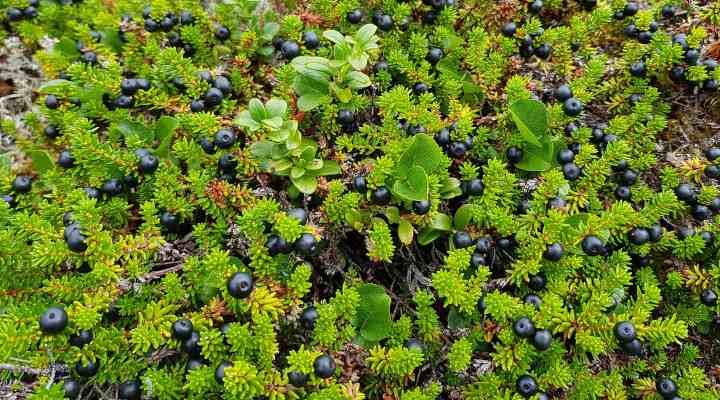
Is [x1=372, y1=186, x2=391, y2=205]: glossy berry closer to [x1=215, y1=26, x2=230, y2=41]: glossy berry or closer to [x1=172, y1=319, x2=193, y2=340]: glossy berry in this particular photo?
[x1=172, y1=319, x2=193, y2=340]: glossy berry

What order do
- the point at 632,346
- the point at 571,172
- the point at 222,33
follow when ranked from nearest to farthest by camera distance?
the point at 632,346
the point at 571,172
the point at 222,33

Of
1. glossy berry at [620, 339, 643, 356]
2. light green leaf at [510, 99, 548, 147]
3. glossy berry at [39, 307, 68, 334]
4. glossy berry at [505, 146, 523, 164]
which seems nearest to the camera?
glossy berry at [39, 307, 68, 334]

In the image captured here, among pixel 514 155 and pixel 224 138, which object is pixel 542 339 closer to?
pixel 514 155

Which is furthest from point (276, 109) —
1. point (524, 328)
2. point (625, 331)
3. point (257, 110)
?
point (625, 331)

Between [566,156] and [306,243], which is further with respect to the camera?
[566,156]

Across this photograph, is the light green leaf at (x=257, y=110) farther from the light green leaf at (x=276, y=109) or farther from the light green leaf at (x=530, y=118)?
the light green leaf at (x=530, y=118)

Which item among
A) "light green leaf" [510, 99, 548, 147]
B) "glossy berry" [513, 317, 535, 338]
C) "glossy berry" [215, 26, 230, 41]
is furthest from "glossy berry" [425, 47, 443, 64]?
"glossy berry" [513, 317, 535, 338]
